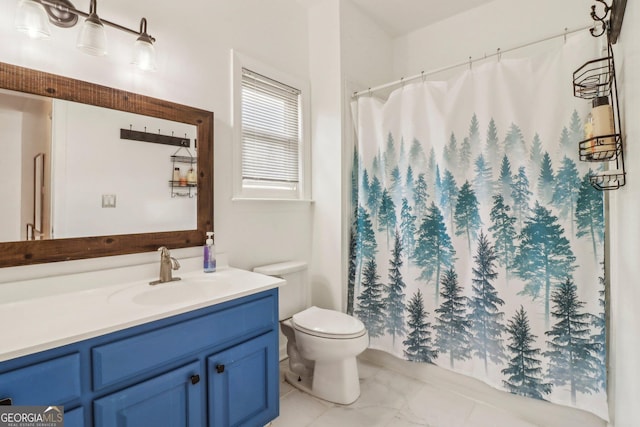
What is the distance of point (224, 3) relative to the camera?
1.92 metres

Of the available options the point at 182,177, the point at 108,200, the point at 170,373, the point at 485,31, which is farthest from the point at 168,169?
the point at 485,31

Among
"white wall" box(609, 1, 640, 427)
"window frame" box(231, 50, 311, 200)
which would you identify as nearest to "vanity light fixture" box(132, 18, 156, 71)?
"window frame" box(231, 50, 311, 200)

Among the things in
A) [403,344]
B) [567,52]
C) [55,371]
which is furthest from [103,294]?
[567,52]

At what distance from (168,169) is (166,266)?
520 millimetres

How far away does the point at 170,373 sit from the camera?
3.82 ft

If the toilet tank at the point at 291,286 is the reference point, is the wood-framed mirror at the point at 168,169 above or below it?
above

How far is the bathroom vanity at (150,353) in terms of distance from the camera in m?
0.91

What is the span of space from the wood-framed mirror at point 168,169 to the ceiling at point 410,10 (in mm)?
1579

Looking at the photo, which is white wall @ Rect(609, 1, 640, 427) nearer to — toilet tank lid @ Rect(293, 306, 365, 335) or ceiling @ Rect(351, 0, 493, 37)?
toilet tank lid @ Rect(293, 306, 365, 335)

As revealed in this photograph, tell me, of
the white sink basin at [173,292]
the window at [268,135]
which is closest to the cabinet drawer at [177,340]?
the white sink basin at [173,292]

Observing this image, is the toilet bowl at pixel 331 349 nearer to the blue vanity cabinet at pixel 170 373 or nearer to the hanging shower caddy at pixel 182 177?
the blue vanity cabinet at pixel 170 373

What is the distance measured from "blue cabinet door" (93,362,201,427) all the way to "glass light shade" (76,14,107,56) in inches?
53.5

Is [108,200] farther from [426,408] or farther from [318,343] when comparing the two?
[426,408]

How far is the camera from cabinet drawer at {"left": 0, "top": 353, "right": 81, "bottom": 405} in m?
0.84
